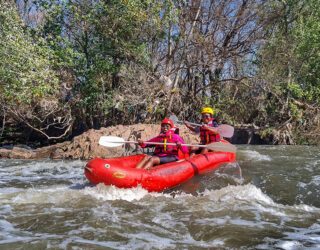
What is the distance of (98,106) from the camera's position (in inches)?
529

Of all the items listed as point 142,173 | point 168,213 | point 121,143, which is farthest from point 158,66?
point 168,213

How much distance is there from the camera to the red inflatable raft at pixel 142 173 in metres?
6.02

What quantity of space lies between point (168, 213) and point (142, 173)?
1.07 m

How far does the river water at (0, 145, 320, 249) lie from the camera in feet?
13.8

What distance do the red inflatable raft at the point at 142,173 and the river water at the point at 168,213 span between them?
0.13 meters

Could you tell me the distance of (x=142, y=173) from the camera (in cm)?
621

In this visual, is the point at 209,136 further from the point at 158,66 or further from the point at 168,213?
the point at 158,66

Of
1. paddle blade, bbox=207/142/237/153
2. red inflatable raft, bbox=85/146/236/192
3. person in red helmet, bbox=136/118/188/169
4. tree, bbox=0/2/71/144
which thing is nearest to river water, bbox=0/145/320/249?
red inflatable raft, bbox=85/146/236/192

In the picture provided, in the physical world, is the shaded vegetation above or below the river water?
above

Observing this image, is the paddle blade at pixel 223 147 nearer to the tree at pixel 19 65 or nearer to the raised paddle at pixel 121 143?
the raised paddle at pixel 121 143

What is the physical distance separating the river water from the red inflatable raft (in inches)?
4.9

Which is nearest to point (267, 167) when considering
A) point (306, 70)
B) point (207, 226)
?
point (207, 226)

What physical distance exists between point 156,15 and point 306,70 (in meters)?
5.95

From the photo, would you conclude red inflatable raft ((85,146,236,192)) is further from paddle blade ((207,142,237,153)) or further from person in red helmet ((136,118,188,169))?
paddle blade ((207,142,237,153))
